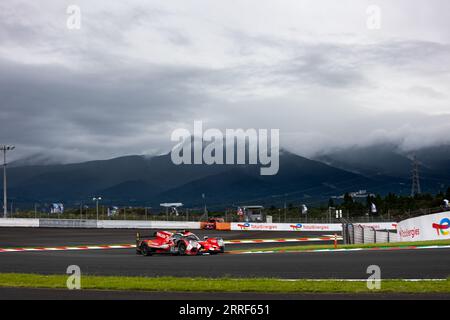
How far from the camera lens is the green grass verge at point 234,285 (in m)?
13.4

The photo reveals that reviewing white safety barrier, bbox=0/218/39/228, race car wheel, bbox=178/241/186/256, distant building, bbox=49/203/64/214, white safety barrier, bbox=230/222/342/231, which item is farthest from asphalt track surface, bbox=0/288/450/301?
distant building, bbox=49/203/64/214

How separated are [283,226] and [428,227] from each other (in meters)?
37.5

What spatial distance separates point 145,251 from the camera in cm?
3011

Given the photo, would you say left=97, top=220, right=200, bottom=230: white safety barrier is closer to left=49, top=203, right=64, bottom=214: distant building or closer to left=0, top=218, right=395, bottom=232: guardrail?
left=0, top=218, right=395, bottom=232: guardrail

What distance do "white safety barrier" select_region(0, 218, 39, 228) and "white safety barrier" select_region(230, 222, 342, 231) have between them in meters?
20.5

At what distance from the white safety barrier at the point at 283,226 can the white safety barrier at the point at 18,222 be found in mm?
20533

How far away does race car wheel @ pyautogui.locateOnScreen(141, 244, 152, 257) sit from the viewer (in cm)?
3000

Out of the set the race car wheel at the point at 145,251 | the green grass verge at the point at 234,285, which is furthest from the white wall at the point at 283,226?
the green grass verge at the point at 234,285

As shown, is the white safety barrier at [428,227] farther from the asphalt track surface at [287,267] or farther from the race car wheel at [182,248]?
the race car wheel at [182,248]

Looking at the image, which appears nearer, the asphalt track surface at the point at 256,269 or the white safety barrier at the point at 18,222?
the asphalt track surface at the point at 256,269

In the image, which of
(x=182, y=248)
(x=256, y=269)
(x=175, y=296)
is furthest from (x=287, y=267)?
(x=182, y=248)
